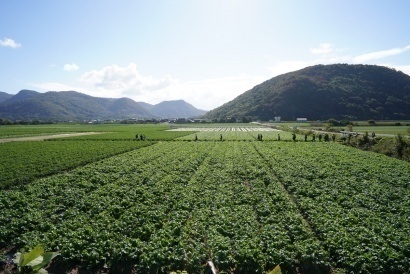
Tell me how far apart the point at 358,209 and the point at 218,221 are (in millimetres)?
8015

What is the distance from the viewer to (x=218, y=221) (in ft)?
42.7

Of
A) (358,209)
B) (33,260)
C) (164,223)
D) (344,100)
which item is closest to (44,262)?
(33,260)

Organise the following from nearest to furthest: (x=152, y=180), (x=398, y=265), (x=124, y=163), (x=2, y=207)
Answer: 1. (x=398, y=265)
2. (x=2, y=207)
3. (x=152, y=180)
4. (x=124, y=163)

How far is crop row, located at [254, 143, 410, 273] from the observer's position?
998cm

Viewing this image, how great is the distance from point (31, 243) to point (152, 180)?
11.2 m

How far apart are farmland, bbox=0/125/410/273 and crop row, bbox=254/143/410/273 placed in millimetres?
53

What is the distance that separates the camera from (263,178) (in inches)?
902

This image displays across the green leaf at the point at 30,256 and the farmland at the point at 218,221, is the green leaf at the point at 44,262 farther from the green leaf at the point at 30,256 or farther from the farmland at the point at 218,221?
the farmland at the point at 218,221

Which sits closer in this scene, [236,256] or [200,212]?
[236,256]

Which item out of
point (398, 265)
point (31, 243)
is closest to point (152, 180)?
point (31, 243)

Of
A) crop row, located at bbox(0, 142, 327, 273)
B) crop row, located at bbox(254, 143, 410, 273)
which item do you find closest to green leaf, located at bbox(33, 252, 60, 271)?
crop row, located at bbox(0, 142, 327, 273)

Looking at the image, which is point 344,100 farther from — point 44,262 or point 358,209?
point 44,262

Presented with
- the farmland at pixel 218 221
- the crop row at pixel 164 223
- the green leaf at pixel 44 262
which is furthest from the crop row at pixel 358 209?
the green leaf at pixel 44 262

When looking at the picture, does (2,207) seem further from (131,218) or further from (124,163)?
(124,163)
